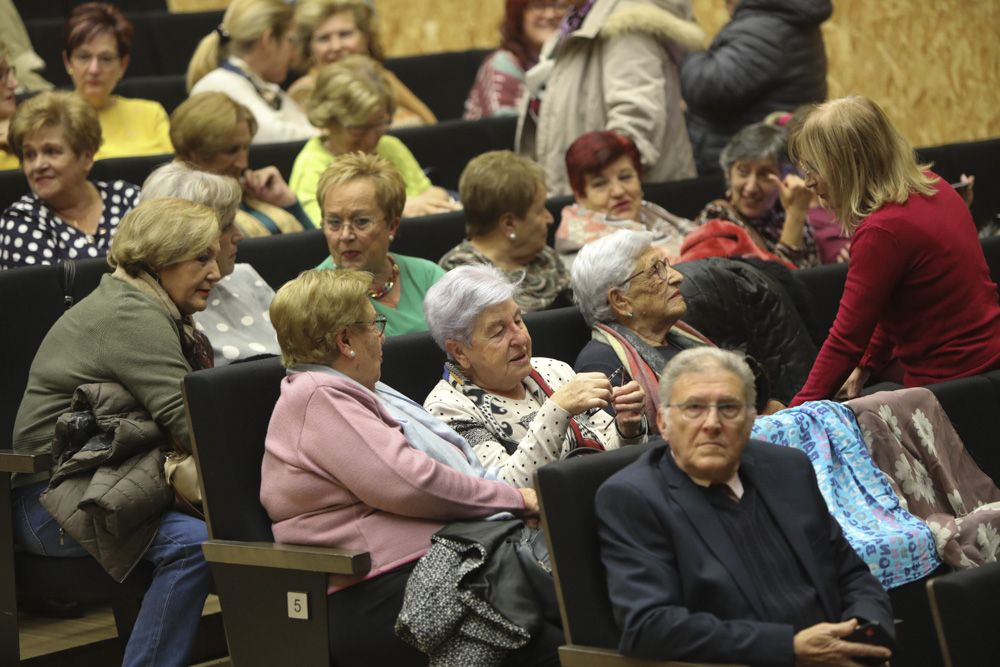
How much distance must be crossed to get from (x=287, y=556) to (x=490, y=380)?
559 millimetres

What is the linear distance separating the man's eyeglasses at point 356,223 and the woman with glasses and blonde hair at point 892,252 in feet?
3.15

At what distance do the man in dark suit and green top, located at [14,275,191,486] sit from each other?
0.97 m

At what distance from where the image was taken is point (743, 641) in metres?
2.13

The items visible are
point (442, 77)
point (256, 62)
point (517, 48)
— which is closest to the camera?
point (256, 62)

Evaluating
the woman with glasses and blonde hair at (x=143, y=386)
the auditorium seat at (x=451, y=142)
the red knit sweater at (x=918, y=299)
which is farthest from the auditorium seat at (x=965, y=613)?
the auditorium seat at (x=451, y=142)

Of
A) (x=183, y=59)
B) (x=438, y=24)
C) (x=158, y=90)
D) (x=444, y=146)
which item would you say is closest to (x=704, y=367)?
(x=444, y=146)

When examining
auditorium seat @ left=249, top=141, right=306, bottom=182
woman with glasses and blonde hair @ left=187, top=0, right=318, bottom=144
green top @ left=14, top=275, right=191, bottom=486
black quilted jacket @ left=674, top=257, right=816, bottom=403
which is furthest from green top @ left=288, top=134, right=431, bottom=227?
green top @ left=14, top=275, right=191, bottom=486

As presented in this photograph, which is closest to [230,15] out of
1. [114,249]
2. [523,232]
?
[523,232]

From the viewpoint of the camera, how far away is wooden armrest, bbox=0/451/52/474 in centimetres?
284

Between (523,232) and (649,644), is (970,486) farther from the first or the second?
(523,232)

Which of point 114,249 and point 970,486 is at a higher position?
point 114,249

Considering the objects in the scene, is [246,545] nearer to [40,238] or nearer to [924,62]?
[40,238]

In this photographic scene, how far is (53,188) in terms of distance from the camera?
368 centimetres

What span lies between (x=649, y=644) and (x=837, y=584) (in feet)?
1.19
